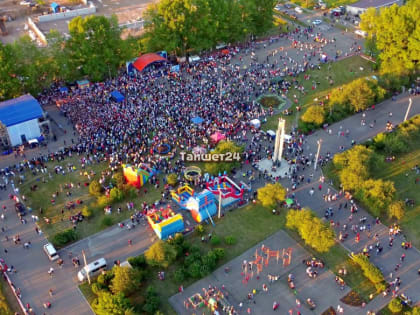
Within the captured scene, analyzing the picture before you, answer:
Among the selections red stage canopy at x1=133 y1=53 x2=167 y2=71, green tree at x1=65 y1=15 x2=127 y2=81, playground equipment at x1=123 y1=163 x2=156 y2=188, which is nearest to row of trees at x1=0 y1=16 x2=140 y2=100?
green tree at x1=65 y1=15 x2=127 y2=81

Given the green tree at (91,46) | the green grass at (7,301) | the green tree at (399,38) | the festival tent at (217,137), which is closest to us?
the green grass at (7,301)

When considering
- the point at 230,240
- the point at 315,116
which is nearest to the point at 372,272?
the point at 230,240

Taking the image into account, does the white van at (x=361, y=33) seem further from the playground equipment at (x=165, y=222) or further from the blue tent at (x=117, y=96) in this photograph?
the playground equipment at (x=165, y=222)

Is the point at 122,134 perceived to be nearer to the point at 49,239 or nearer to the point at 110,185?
the point at 110,185

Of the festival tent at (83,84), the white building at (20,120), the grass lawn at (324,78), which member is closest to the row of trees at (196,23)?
the festival tent at (83,84)

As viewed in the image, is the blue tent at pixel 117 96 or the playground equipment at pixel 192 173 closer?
the playground equipment at pixel 192 173

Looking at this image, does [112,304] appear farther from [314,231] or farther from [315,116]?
[315,116]

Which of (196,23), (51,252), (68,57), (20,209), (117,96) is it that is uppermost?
(196,23)

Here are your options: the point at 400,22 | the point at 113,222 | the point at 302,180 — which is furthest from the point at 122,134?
the point at 400,22
